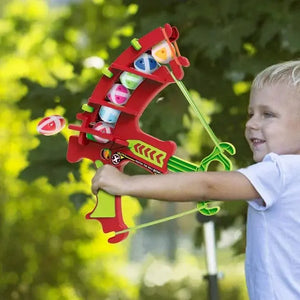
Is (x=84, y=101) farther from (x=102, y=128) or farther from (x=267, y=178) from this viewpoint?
(x=267, y=178)

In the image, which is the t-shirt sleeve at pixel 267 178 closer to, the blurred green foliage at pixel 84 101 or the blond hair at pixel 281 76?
the blond hair at pixel 281 76

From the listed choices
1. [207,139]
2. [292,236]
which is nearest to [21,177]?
[207,139]

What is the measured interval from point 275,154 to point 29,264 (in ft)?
8.75

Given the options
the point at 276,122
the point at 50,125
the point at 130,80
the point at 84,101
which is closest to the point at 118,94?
the point at 130,80

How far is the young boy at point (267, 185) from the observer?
43.8 inches

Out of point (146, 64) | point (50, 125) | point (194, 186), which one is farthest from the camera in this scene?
point (50, 125)

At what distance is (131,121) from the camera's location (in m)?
1.26

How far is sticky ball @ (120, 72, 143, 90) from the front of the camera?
1233 millimetres

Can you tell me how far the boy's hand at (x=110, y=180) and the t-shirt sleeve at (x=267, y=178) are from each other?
0.18 meters

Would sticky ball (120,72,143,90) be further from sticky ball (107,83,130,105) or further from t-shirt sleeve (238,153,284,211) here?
t-shirt sleeve (238,153,284,211)

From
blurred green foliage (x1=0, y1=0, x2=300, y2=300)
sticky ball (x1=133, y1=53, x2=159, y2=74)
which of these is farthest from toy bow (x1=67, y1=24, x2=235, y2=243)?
blurred green foliage (x1=0, y1=0, x2=300, y2=300)

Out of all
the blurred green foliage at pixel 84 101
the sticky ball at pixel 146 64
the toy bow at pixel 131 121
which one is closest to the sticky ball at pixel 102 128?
the toy bow at pixel 131 121

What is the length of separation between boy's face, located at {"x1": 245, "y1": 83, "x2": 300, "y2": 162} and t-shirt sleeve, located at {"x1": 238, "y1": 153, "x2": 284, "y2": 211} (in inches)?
2.5

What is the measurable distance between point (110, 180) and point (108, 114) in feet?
0.46
